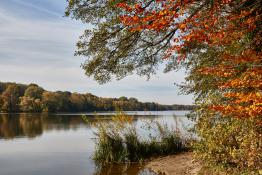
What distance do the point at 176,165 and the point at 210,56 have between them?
3.75m

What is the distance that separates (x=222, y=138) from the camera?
8.00 metres

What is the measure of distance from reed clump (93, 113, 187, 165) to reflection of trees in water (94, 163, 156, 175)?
0.45m

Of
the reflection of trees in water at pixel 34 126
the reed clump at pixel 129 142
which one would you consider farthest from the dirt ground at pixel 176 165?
the reflection of trees in water at pixel 34 126

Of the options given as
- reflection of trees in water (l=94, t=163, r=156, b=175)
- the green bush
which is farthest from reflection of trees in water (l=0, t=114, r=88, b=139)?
the green bush

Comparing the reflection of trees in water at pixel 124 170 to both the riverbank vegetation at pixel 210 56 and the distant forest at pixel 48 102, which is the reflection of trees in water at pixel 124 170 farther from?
the distant forest at pixel 48 102

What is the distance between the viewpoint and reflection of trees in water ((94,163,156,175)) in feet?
37.8

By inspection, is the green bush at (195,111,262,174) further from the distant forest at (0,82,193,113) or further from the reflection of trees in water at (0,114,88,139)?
the distant forest at (0,82,193,113)

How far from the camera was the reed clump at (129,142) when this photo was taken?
13.1 metres

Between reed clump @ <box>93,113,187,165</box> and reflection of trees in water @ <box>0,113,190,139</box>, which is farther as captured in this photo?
reflection of trees in water @ <box>0,113,190,139</box>

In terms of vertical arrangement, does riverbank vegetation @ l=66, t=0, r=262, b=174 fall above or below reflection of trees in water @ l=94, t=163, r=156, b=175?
above

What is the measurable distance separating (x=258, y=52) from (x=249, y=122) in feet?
9.58

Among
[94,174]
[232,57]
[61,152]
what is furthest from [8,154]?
[232,57]

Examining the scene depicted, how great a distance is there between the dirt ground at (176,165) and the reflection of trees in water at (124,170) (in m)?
0.32

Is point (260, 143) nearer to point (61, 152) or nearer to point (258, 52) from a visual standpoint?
point (258, 52)
